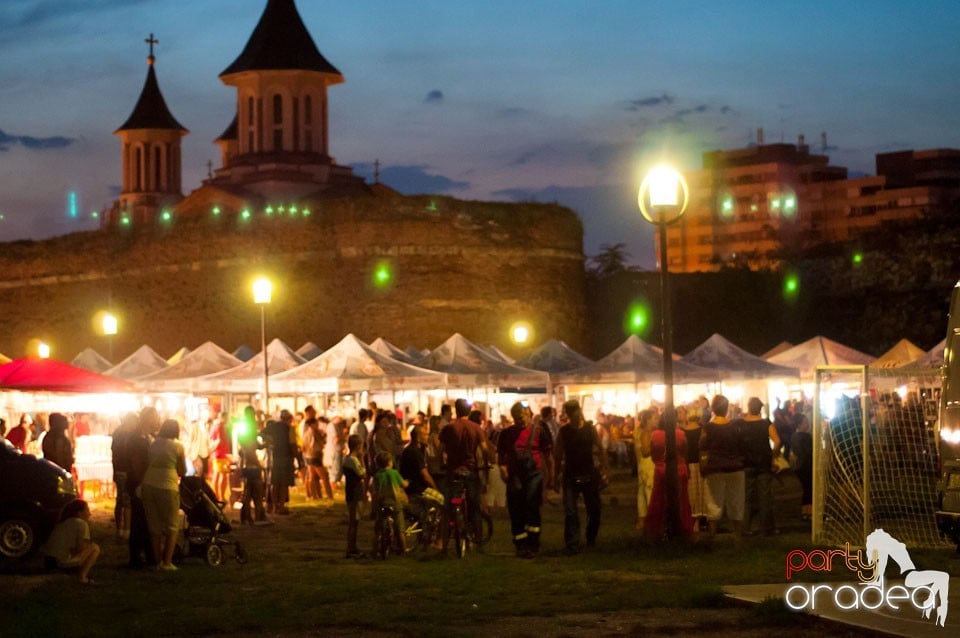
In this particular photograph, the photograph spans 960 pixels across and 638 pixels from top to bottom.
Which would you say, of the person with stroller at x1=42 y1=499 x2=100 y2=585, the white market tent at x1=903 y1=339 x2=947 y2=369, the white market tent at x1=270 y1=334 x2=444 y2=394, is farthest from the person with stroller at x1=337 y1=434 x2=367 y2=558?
the white market tent at x1=903 y1=339 x2=947 y2=369

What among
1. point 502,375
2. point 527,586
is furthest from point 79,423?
point 527,586

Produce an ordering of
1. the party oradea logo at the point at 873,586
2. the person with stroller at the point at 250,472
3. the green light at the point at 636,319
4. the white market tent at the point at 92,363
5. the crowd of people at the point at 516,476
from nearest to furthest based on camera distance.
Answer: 1. the party oradea logo at the point at 873,586
2. the crowd of people at the point at 516,476
3. the person with stroller at the point at 250,472
4. the white market tent at the point at 92,363
5. the green light at the point at 636,319

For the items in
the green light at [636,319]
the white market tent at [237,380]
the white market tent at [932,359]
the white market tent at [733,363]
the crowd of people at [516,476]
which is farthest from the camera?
the green light at [636,319]

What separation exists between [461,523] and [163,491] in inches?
121

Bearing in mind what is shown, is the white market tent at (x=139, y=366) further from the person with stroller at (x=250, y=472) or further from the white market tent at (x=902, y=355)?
the white market tent at (x=902, y=355)

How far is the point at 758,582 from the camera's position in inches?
531

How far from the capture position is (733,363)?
115ft

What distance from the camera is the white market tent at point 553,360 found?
35.3 m

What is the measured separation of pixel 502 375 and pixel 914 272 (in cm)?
2748

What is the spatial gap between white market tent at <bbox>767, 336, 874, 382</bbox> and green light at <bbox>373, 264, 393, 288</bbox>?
1360cm

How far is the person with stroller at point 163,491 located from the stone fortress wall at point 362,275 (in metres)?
31.2

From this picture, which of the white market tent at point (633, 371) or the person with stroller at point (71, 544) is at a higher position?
the white market tent at point (633, 371)

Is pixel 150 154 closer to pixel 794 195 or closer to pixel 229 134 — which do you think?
pixel 229 134

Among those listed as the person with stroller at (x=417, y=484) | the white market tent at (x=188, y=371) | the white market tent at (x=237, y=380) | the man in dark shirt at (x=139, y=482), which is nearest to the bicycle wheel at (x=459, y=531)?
the person with stroller at (x=417, y=484)
